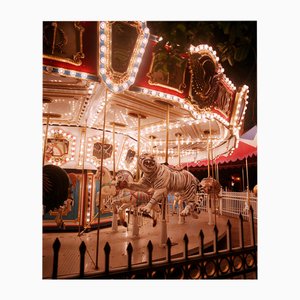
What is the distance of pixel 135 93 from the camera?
282 centimetres

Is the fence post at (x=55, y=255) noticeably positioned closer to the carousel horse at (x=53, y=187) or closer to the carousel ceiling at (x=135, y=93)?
the carousel horse at (x=53, y=187)

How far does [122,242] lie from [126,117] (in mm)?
1791

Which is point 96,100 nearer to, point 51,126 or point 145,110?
point 145,110

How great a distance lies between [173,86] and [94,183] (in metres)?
2.24

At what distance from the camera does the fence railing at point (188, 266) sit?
83.7 inches

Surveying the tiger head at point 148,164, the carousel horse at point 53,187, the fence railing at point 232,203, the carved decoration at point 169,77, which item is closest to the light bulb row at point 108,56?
the carved decoration at point 169,77

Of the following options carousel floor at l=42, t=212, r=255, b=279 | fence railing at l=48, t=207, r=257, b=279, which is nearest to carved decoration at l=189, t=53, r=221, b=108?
fence railing at l=48, t=207, r=257, b=279

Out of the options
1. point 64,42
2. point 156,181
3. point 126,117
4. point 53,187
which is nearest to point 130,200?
point 156,181

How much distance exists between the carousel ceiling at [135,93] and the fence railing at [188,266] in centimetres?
127

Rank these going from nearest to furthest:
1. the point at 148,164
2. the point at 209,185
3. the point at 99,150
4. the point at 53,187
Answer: the point at 53,187 → the point at 148,164 → the point at 209,185 → the point at 99,150

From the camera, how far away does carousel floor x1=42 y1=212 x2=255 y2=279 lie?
2.38m

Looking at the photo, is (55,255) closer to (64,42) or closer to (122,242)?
(122,242)
